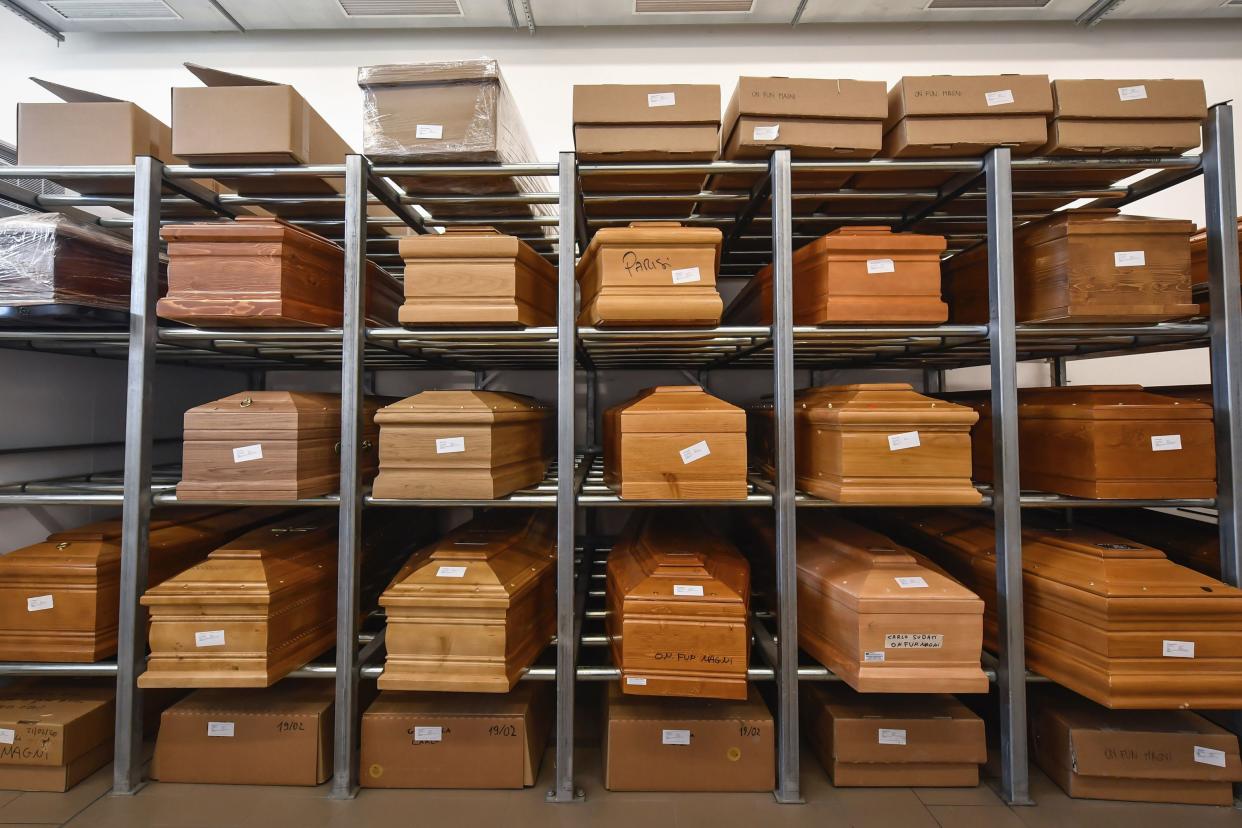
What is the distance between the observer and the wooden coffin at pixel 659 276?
165cm

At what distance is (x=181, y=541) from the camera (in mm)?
1942

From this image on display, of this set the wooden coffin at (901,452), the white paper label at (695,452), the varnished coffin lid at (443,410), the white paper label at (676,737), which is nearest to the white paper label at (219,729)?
the varnished coffin lid at (443,410)

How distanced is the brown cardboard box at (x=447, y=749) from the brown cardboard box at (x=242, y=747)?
187 millimetres

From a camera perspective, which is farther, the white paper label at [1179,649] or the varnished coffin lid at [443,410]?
the varnished coffin lid at [443,410]

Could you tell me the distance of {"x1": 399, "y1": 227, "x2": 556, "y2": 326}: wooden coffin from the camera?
1.67 meters

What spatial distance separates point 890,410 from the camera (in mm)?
1630

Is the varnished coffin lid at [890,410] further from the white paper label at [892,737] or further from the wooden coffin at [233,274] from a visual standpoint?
the wooden coffin at [233,274]

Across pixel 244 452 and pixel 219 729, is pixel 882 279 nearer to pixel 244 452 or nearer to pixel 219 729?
pixel 244 452

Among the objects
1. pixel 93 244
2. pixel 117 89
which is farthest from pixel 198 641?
pixel 117 89

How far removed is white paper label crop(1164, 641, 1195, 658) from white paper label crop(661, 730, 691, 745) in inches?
58.7

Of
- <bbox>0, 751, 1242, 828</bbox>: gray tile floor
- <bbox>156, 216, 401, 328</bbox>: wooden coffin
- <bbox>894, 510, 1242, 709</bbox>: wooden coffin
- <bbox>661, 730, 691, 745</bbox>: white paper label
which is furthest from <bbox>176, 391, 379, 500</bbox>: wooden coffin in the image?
<bbox>894, 510, 1242, 709</bbox>: wooden coffin

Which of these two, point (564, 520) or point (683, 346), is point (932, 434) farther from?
point (564, 520)

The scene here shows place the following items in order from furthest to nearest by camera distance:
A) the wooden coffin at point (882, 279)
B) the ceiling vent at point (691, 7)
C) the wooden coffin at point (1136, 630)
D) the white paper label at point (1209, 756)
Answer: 1. the ceiling vent at point (691, 7)
2. the wooden coffin at point (882, 279)
3. the white paper label at point (1209, 756)
4. the wooden coffin at point (1136, 630)

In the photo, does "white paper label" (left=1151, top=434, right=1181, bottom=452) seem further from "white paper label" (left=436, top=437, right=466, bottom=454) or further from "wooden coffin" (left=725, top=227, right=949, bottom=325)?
"white paper label" (left=436, top=437, right=466, bottom=454)
